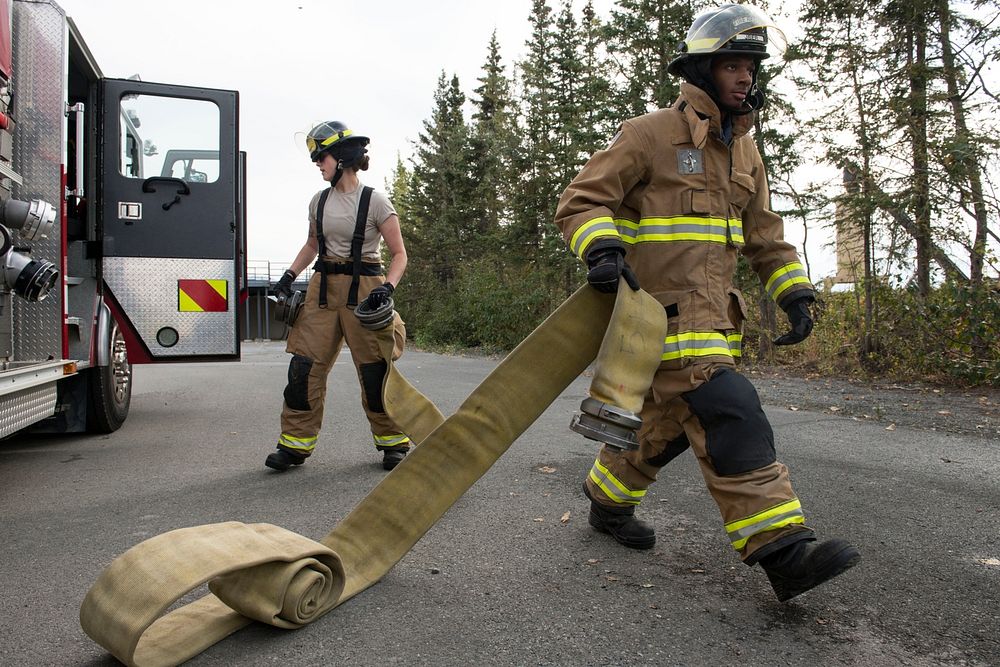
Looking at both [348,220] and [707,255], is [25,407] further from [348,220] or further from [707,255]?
[707,255]

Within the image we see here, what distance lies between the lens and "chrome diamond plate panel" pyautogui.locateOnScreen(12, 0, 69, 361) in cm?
510

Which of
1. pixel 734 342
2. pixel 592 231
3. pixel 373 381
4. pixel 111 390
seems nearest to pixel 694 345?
pixel 734 342

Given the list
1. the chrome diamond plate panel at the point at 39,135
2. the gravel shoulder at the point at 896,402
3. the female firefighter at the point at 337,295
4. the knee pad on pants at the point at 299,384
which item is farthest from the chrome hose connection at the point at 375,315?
the gravel shoulder at the point at 896,402

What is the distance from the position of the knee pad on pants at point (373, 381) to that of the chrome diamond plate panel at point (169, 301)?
2579mm

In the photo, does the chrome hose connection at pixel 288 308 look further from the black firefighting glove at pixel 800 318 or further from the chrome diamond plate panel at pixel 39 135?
the black firefighting glove at pixel 800 318

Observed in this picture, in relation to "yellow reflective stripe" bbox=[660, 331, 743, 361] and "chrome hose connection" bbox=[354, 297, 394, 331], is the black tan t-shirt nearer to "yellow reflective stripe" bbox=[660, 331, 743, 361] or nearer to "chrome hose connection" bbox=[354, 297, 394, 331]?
"chrome hose connection" bbox=[354, 297, 394, 331]

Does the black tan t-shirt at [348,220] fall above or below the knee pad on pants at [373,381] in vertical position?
above

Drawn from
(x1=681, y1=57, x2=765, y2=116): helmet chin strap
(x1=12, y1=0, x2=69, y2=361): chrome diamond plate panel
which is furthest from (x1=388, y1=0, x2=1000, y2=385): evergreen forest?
(x1=12, y1=0, x2=69, y2=361): chrome diamond plate panel

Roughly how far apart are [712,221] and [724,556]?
1327mm

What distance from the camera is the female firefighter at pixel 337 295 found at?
470cm

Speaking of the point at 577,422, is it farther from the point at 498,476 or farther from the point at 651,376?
the point at 498,476

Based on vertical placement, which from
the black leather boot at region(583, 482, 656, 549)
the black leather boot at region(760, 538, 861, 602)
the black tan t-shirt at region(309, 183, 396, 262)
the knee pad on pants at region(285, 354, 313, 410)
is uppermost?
the black tan t-shirt at region(309, 183, 396, 262)

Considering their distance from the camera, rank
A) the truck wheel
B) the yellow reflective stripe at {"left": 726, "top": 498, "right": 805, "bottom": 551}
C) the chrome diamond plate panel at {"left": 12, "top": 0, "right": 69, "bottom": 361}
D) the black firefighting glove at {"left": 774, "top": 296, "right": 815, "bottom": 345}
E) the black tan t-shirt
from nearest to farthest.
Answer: the yellow reflective stripe at {"left": 726, "top": 498, "right": 805, "bottom": 551} < the black firefighting glove at {"left": 774, "top": 296, "right": 815, "bottom": 345} < the black tan t-shirt < the chrome diamond plate panel at {"left": 12, "top": 0, "right": 69, "bottom": 361} < the truck wheel

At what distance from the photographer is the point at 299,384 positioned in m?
4.67
